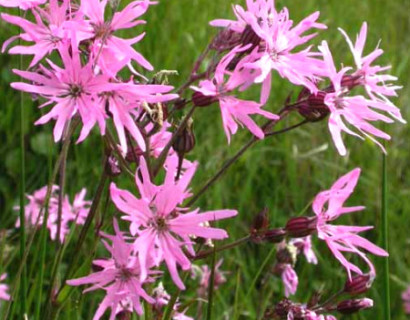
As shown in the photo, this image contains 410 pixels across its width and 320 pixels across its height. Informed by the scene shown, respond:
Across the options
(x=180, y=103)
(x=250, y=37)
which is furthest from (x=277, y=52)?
(x=180, y=103)

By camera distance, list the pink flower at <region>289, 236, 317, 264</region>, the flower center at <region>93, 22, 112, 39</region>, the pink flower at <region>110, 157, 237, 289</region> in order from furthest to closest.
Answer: the pink flower at <region>289, 236, 317, 264</region> → the flower center at <region>93, 22, 112, 39</region> → the pink flower at <region>110, 157, 237, 289</region>

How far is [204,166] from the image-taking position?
2.46m

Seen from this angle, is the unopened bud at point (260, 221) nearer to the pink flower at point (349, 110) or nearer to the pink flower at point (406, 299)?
the pink flower at point (349, 110)

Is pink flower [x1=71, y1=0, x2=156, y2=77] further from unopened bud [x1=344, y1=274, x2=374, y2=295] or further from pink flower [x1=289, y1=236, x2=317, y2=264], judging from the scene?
pink flower [x1=289, y1=236, x2=317, y2=264]

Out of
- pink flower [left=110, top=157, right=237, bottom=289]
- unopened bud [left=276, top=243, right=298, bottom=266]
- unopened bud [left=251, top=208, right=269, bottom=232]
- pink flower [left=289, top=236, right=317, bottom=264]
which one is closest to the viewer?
pink flower [left=110, top=157, right=237, bottom=289]

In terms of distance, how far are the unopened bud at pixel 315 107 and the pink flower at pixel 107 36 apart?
0.26 meters

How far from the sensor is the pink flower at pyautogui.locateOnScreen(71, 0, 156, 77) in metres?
1.05

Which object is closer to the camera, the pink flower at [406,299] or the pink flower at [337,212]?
the pink flower at [337,212]

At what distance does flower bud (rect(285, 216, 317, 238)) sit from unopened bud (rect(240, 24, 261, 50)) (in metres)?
0.28

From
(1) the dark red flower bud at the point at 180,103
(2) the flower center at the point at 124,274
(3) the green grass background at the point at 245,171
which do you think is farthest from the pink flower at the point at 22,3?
(3) the green grass background at the point at 245,171

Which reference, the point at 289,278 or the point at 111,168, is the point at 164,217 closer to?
the point at 111,168

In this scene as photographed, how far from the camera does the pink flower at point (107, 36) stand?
1049 mm

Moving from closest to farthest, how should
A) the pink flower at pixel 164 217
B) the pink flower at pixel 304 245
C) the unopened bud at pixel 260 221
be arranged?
the pink flower at pixel 164 217
the unopened bud at pixel 260 221
the pink flower at pixel 304 245

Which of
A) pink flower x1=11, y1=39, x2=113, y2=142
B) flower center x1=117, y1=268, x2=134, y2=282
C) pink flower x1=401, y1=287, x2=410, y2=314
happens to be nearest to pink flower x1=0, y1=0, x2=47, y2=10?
pink flower x1=11, y1=39, x2=113, y2=142
